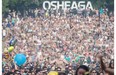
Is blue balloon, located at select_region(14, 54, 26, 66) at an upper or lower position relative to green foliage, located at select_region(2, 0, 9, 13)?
lower

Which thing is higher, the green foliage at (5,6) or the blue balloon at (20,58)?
the green foliage at (5,6)

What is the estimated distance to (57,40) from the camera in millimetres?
3527

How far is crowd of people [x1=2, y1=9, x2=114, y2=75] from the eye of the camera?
11.5 ft

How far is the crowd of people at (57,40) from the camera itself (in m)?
3.50

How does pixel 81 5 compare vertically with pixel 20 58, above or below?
above

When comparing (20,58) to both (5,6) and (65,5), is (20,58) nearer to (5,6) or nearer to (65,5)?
(5,6)

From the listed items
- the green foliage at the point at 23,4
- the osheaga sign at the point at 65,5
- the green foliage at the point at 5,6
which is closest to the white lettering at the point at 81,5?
the osheaga sign at the point at 65,5

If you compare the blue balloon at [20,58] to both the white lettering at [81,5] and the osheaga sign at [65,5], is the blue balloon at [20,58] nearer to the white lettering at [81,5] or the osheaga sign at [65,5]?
the osheaga sign at [65,5]

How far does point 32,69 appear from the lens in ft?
11.6

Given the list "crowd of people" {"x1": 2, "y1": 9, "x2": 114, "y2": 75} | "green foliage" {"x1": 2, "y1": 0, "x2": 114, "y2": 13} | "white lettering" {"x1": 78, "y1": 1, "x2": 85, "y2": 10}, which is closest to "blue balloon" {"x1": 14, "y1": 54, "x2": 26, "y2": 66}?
"crowd of people" {"x1": 2, "y1": 9, "x2": 114, "y2": 75}

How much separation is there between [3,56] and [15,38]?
0.74 ft

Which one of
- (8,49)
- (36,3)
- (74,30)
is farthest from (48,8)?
(8,49)

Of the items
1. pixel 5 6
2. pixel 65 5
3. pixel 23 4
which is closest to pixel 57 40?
pixel 65 5

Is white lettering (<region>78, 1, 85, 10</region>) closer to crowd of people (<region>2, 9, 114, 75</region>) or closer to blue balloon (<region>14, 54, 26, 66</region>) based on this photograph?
crowd of people (<region>2, 9, 114, 75</region>)
